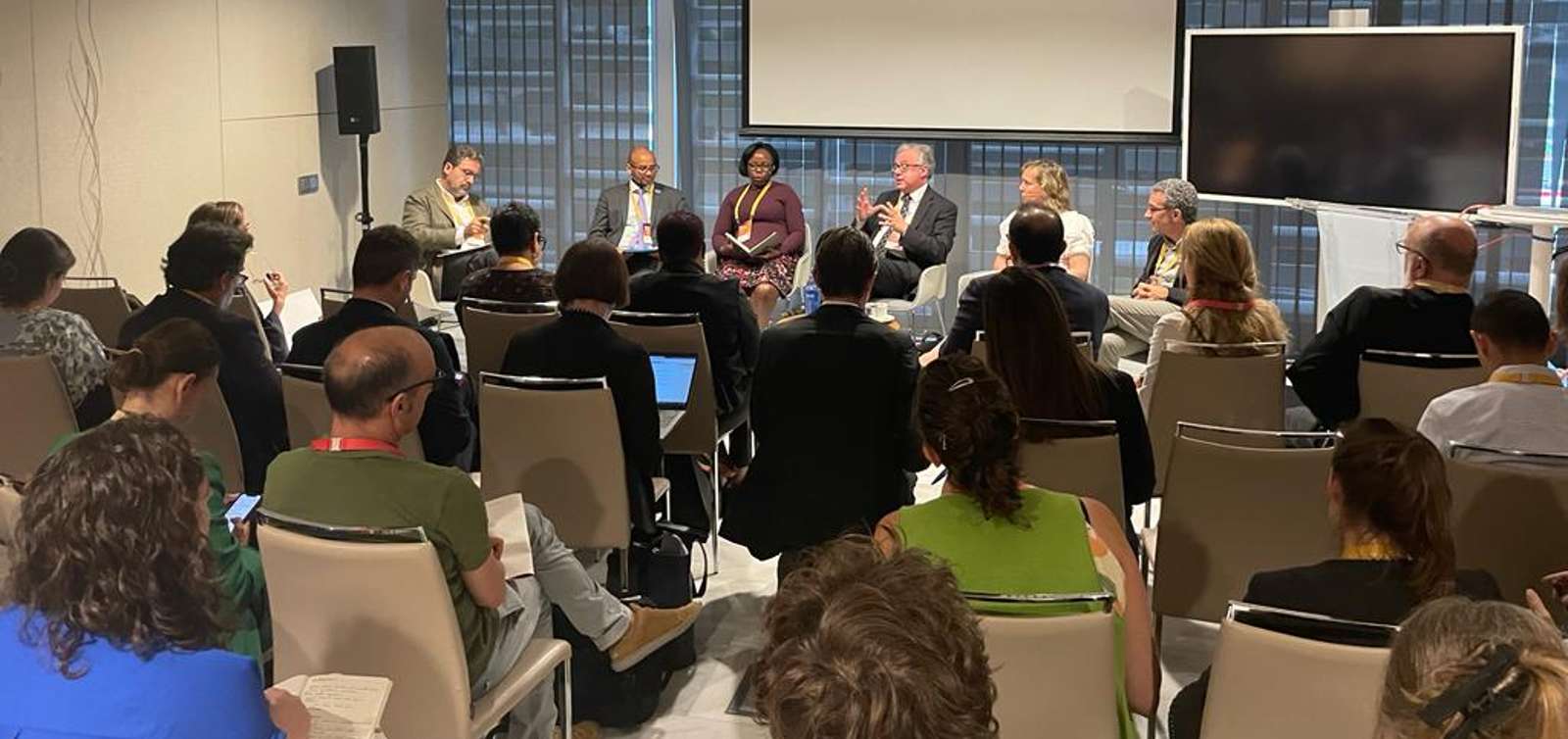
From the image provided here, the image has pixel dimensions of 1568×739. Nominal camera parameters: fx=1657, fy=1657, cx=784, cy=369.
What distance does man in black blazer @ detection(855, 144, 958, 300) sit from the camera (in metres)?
8.87

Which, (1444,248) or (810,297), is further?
(810,297)

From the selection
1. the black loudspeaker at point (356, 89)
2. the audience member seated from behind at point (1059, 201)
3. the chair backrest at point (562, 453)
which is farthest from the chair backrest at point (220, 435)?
the black loudspeaker at point (356, 89)

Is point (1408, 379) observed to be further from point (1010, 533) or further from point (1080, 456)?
point (1010, 533)

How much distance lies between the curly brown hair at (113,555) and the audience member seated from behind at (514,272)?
3.93 m

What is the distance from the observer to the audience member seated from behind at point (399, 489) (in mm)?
3197

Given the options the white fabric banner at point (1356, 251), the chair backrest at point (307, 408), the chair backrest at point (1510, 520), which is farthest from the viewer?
the white fabric banner at point (1356, 251)

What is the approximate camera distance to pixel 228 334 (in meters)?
4.96

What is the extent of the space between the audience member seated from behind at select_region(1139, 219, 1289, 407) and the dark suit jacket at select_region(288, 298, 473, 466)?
2.20m

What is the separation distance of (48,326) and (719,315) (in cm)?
223

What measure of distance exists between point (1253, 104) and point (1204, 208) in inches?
51.2

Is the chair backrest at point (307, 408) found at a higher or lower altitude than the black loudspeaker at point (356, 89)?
lower

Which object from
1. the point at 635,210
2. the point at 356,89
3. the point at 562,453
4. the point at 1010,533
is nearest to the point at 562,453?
the point at 562,453

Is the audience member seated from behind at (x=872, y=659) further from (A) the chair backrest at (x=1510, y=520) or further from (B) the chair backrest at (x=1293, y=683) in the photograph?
(A) the chair backrest at (x=1510, y=520)

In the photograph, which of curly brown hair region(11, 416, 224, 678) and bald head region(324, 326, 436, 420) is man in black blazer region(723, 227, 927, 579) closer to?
bald head region(324, 326, 436, 420)
